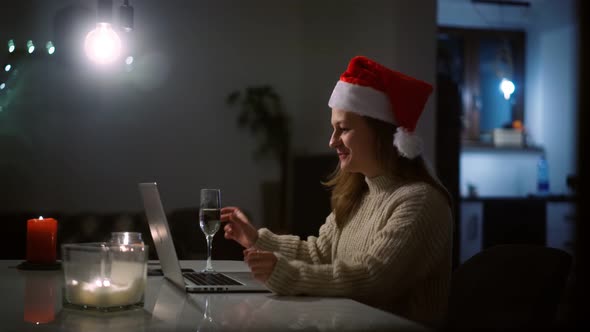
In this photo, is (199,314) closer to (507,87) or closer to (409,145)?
(409,145)

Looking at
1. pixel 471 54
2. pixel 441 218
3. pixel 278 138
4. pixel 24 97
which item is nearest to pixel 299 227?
pixel 278 138

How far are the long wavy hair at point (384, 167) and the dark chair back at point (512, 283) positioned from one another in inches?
7.2

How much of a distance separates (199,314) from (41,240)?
2.86 ft

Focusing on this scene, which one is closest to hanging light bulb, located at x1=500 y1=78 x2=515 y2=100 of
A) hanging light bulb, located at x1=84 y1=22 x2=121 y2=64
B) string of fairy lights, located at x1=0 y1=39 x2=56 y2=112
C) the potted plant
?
the potted plant

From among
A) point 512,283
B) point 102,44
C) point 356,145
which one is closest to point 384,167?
point 356,145

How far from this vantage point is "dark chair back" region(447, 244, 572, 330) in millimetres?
1474

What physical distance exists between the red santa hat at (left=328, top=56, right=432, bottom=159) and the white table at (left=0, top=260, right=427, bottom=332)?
59 centimetres

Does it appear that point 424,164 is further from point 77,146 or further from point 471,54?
point 471,54

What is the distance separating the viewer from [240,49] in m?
4.99

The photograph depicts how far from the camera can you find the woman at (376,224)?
5.04ft

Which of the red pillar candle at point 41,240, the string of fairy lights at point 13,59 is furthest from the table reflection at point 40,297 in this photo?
the string of fairy lights at point 13,59

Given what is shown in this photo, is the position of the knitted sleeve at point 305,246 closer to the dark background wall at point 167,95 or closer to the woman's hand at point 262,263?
the woman's hand at point 262,263

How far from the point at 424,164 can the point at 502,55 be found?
17.8ft

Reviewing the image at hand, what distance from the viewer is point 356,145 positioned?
191 cm
